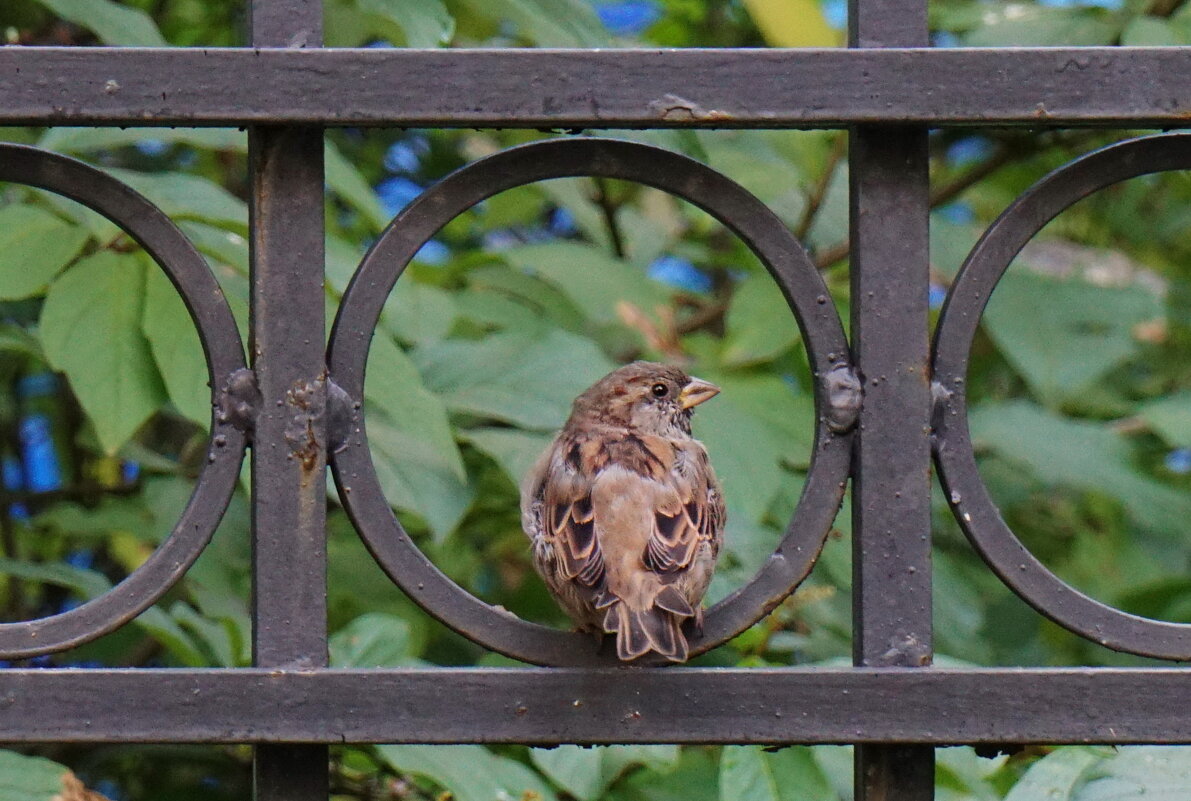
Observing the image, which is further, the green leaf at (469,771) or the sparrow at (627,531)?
the green leaf at (469,771)

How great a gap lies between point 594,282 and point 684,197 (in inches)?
50.1

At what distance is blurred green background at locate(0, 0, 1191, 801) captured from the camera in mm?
1986

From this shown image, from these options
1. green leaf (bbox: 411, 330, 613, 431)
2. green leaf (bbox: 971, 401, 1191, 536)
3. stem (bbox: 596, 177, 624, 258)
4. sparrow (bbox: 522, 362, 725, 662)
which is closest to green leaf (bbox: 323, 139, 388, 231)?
green leaf (bbox: 411, 330, 613, 431)

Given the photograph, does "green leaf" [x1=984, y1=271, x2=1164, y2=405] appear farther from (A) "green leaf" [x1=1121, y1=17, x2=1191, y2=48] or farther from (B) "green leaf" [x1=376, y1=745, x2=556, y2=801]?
(B) "green leaf" [x1=376, y1=745, x2=556, y2=801]

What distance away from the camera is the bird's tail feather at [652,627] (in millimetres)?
1562

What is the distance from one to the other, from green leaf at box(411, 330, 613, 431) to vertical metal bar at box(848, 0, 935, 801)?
3.05 feet

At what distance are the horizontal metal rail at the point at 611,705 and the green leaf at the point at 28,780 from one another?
255 millimetres

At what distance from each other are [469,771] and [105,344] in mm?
764

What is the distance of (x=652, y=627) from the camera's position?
1.59 metres

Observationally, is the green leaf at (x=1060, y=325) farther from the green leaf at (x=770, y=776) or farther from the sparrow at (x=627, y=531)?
the green leaf at (x=770, y=776)

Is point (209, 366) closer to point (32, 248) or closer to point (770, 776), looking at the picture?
point (32, 248)

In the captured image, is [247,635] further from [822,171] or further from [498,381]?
[822,171]

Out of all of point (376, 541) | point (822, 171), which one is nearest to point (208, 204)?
point (376, 541)

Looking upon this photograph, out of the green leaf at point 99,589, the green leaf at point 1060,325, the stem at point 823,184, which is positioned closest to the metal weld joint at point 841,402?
the green leaf at point 99,589
